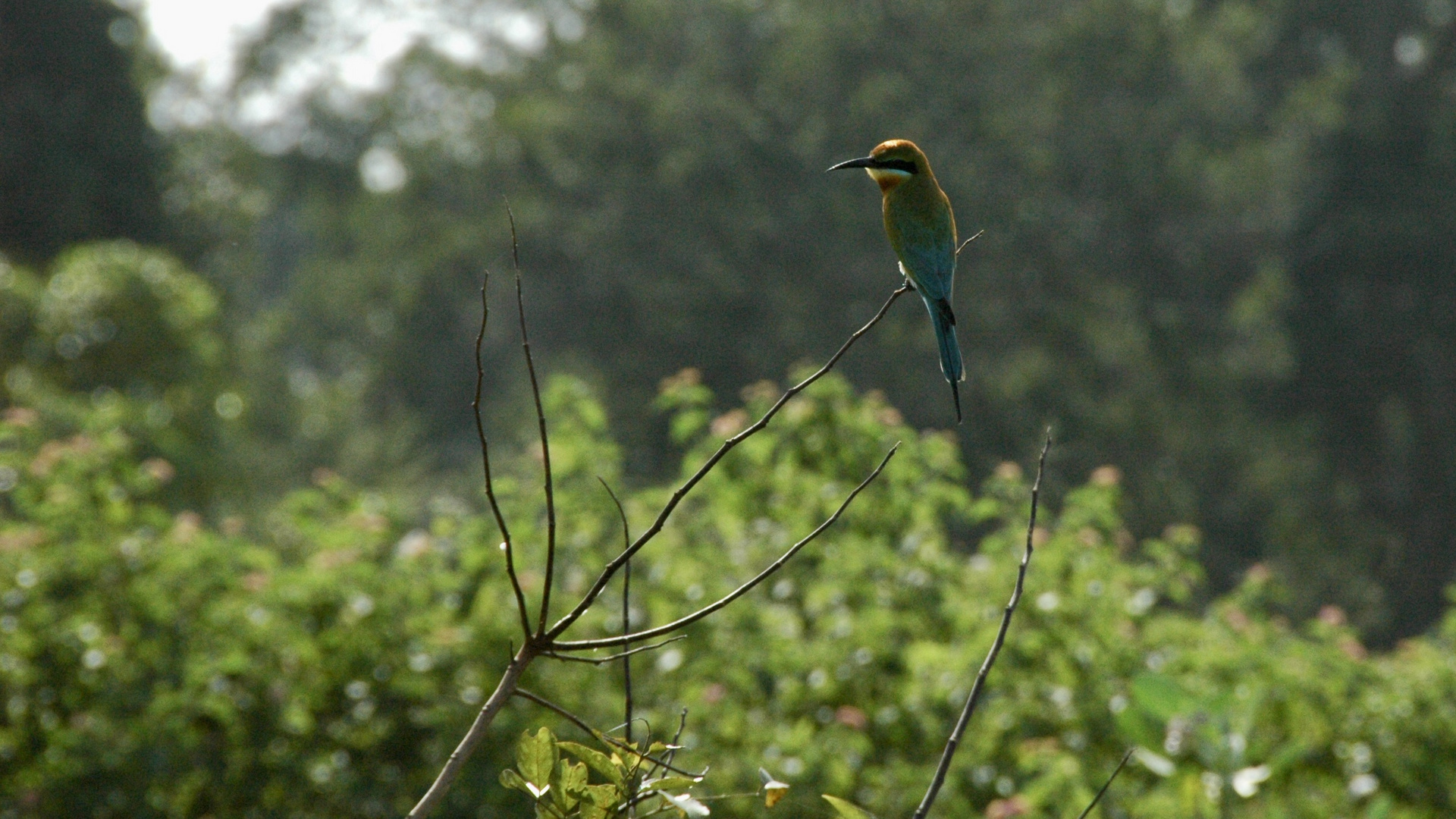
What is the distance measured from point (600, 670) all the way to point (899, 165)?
2022 millimetres

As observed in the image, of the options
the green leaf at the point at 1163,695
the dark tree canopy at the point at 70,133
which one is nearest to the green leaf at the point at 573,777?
the green leaf at the point at 1163,695

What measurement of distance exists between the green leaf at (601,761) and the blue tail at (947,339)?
2.18 feet

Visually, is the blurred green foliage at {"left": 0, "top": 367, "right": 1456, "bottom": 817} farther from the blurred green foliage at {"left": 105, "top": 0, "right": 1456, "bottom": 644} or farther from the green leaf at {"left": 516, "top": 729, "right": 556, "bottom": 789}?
the blurred green foliage at {"left": 105, "top": 0, "right": 1456, "bottom": 644}

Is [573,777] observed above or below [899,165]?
below

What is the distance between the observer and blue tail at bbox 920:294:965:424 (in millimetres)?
1704

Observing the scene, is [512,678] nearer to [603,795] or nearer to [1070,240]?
[603,795]

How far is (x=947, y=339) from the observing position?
6.12ft

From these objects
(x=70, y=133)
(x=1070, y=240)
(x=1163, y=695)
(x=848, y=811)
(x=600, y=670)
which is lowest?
(x=848, y=811)

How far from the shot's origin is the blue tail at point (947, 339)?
170cm

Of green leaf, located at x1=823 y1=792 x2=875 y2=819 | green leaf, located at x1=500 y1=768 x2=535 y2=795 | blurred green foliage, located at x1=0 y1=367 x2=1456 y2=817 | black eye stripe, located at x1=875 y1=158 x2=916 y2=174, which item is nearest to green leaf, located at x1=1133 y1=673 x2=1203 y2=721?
blurred green foliage, located at x1=0 y1=367 x2=1456 y2=817

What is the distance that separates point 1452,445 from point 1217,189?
3.82 meters

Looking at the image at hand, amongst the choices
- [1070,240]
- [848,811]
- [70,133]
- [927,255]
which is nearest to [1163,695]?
[927,255]

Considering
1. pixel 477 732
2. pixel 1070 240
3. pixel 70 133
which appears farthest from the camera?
pixel 70 133

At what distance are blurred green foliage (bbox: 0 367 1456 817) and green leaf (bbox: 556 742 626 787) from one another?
2223 mm
